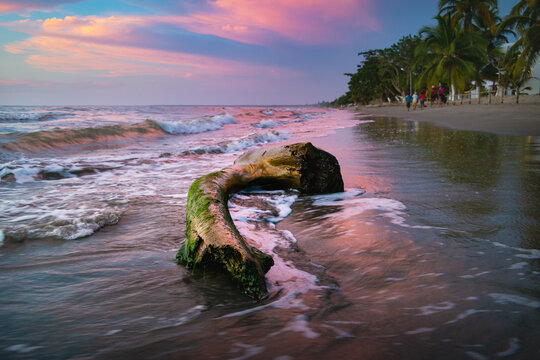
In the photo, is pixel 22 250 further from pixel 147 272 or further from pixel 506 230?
pixel 506 230

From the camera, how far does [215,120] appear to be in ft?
73.8

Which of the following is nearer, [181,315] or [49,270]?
[181,315]

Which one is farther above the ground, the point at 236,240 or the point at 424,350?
the point at 236,240

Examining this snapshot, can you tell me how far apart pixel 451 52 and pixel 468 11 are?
5533 mm

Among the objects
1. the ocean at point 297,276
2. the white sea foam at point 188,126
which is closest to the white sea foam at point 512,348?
the ocean at point 297,276

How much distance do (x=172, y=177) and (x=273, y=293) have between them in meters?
4.26

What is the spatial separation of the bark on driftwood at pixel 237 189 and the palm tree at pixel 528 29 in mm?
21632

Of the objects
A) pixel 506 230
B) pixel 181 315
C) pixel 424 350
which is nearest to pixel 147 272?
pixel 181 315

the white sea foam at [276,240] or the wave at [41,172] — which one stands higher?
the wave at [41,172]

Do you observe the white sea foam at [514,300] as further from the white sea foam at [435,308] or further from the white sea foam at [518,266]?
the white sea foam at [518,266]

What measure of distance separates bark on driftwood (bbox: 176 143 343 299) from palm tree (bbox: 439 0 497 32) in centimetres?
3947

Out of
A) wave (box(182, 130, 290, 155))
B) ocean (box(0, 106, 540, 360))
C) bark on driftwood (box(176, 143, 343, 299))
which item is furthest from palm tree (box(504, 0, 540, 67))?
bark on driftwood (box(176, 143, 343, 299))

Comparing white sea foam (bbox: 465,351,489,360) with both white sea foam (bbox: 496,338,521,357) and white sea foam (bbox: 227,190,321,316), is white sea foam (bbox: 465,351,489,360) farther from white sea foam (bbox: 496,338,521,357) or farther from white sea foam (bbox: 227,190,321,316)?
white sea foam (bbox: 227,190,321,316)

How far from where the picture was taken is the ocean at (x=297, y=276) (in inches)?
51.3
